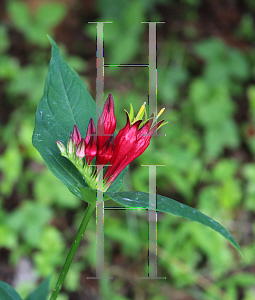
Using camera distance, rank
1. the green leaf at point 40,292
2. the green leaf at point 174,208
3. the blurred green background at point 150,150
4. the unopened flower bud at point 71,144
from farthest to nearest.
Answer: the blurred green background at point 150,150, the green leaf at point 40,292, the unopened flower bud at point 71,144, the green leaf at point 174,208

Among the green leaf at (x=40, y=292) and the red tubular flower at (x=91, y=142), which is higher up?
the red tubular flower at (x=91, y=142)

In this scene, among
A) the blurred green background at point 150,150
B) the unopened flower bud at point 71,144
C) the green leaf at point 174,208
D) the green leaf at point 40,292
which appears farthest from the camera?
the blurred green background at point 150,150

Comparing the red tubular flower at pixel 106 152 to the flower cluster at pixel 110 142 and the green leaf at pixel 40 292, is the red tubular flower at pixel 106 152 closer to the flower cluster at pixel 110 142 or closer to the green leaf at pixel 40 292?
the flower cluster at pixel 110 142

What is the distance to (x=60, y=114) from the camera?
598 millimetres

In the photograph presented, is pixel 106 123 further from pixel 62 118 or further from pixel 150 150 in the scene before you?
pixel 150 150

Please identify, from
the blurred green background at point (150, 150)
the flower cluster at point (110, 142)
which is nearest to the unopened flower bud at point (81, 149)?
the flower cluster at point (110, 142)

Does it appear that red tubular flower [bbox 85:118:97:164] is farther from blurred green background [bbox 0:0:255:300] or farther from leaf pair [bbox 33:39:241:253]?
blurred green background [bbox 0:0:255:300]

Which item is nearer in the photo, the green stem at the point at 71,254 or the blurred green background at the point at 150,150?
the green stem at the point at 71,254

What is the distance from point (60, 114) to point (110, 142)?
0.15 metres

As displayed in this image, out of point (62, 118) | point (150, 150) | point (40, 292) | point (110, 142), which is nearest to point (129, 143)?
point (110, 142)

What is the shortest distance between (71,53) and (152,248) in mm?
1301

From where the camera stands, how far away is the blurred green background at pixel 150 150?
4.92 ft

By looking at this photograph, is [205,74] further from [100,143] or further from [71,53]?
[100,143]

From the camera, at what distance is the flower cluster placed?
50cm
